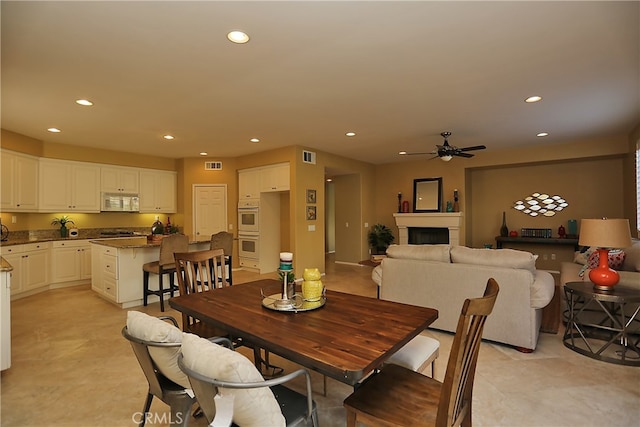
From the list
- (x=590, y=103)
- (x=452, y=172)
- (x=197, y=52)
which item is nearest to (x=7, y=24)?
(x=197, y=52)

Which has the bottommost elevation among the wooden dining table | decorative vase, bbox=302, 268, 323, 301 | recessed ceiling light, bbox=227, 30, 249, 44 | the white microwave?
the wooden dining table

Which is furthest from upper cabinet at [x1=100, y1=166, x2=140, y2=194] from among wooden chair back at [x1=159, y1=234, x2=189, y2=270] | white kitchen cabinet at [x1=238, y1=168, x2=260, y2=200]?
wooden chair back at [x1=159, y1=234, x2=189, y2=270]

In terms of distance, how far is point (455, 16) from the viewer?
7.06 ft

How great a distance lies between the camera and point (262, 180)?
6688 mm

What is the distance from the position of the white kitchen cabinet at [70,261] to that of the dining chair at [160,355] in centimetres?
549

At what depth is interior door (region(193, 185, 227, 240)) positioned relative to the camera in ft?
23.4

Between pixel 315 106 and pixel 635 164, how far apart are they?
5313 millimetres

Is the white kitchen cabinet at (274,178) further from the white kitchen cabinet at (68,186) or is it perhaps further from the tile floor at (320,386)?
the tile floor at (320,386)

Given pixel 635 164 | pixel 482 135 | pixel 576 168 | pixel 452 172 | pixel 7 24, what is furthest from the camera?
pixel 452 172

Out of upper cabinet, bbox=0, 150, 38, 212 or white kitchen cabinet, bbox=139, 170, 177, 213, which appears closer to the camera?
upper cabinet, bbox=0, 150, 38, 212

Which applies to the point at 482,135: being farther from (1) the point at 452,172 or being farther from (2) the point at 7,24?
(2) the point at 7,24

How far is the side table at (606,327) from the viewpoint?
2711 millimetres

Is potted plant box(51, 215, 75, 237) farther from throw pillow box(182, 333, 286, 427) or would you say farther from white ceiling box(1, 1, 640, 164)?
throw pillow box(182, 333, 286, 427)

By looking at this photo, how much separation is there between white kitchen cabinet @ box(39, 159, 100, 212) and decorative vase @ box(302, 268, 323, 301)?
235 inches
